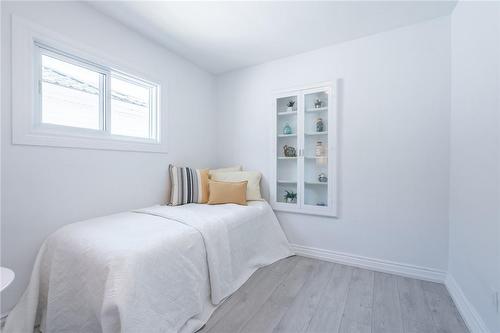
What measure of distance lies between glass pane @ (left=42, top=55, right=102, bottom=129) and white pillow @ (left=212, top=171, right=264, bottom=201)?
1.40m

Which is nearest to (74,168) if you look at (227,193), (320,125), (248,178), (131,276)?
(131,276)

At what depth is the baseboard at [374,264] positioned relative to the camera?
6.59ft

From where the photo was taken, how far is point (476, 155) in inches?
57.2

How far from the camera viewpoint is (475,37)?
1.50 m

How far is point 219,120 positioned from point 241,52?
1.02 m

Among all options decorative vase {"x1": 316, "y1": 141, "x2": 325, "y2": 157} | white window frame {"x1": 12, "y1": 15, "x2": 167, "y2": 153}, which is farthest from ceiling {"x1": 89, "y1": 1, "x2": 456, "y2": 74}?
decorative vase {"x1": 316, "y1": 141, "x2": 325, "y2": 157}

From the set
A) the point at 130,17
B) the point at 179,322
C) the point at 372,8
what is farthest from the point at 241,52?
the point at 179,322

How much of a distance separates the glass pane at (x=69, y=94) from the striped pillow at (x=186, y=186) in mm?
886

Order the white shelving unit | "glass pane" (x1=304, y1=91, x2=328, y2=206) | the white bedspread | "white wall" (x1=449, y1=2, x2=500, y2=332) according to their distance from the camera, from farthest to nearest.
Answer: "glass pane" (x1=304, y1=91, x2=328, y2=206), the white shelving unit, the white bedspread, "white wall" (x1=449, y1=2, x2=500, y2=332)

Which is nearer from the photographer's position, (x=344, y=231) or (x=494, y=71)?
(x=494, y=71)

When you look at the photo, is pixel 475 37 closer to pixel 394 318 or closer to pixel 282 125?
pixel 282 125

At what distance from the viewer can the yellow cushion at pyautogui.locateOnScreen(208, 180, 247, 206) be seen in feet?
8.26

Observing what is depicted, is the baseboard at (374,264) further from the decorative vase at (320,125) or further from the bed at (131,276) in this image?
the decorative vase at (320,125)

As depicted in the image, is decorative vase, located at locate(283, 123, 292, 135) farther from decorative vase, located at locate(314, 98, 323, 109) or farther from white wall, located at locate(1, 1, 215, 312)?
white wall, located at locate(1, 1, 215, 312)
